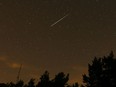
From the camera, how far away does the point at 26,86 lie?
49375mm

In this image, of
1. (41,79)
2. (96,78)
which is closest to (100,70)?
(96,78)

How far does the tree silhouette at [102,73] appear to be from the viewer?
3997 centimetres

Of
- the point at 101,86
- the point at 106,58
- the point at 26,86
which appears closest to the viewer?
the point at 101,86

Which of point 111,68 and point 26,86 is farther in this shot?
point 26,86

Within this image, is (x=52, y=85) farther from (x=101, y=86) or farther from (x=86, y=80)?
(x=101, y=86)

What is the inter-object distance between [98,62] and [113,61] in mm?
2655

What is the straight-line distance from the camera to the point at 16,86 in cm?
4988

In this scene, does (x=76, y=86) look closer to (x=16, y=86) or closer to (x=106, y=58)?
(x=106, y=58)

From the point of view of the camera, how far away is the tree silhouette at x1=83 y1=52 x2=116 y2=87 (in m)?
40.0

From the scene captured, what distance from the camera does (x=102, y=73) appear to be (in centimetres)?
4169

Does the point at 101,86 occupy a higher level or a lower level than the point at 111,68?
lower

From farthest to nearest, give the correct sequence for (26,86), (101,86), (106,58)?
1. (26,86)
2. (106,58)
3. (101,86)

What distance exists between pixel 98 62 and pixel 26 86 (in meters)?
12.6

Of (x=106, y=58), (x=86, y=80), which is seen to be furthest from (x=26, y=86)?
(x=106, y=58)
